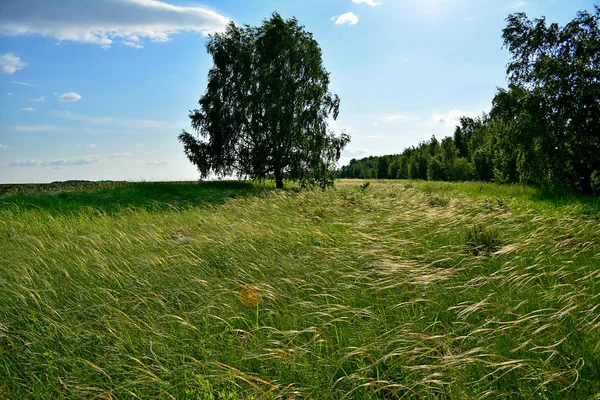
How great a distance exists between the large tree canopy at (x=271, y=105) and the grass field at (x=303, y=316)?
14.3 metres

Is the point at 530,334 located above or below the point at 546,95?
below

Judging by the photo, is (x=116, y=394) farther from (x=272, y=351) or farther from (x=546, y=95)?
(x=546, y=95)

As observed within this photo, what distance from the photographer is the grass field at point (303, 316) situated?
2.52m

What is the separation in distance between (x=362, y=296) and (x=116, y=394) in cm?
228

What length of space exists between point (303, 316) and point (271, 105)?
17613 millimetres

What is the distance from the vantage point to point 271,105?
1986 centimetres

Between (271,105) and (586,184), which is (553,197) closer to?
(586,184)

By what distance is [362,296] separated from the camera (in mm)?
3785

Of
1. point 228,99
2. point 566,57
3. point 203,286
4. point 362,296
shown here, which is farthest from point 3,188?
point 566,57

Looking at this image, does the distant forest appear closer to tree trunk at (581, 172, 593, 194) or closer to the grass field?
tree trunk at (581, 172, 593, 194)

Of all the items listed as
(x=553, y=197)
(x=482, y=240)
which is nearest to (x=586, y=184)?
(x=553, y=197)

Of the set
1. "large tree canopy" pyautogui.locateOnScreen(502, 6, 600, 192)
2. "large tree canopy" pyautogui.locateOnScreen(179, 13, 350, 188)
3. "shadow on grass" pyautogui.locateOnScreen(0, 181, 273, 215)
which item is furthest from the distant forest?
"shadow on grass" pyautogui.locateOnScreen(0, 181, 273, 215)

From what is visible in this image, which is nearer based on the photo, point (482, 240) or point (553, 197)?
point (482, 240)

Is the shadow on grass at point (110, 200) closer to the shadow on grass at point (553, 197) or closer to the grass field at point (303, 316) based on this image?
the grass field at point (303, 316)
